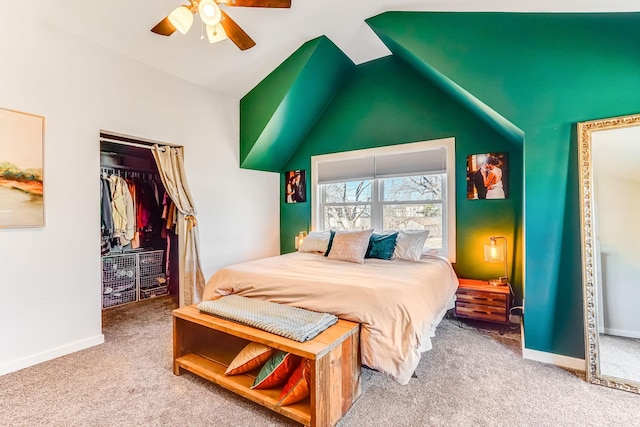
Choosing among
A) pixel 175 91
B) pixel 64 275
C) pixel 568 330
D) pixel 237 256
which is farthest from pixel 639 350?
pixel 175 91

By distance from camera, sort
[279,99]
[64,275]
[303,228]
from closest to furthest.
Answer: [64,275] < [279,99] < [303,228]

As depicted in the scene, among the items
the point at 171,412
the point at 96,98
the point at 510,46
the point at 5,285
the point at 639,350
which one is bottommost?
the point at 171,412

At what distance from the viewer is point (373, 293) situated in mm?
2068

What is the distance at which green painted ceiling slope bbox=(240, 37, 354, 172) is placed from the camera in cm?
364

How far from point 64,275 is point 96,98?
1668mm

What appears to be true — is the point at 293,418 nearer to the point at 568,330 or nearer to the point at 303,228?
the point at 568,330

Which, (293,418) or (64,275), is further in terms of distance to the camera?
(64,275)

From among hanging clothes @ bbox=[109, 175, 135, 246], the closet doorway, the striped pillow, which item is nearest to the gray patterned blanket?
the striped pillow

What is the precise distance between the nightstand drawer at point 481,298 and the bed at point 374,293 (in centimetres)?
9

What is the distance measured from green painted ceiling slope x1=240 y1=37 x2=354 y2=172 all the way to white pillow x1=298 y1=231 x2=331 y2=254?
1.48m

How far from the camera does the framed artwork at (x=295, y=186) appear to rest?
4.86 meters

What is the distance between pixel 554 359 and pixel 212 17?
3.62 meters

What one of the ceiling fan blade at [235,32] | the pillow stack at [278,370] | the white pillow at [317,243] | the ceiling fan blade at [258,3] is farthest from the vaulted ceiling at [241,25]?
the pillow stack at [278,370]

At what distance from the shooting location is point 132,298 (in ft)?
13.6
